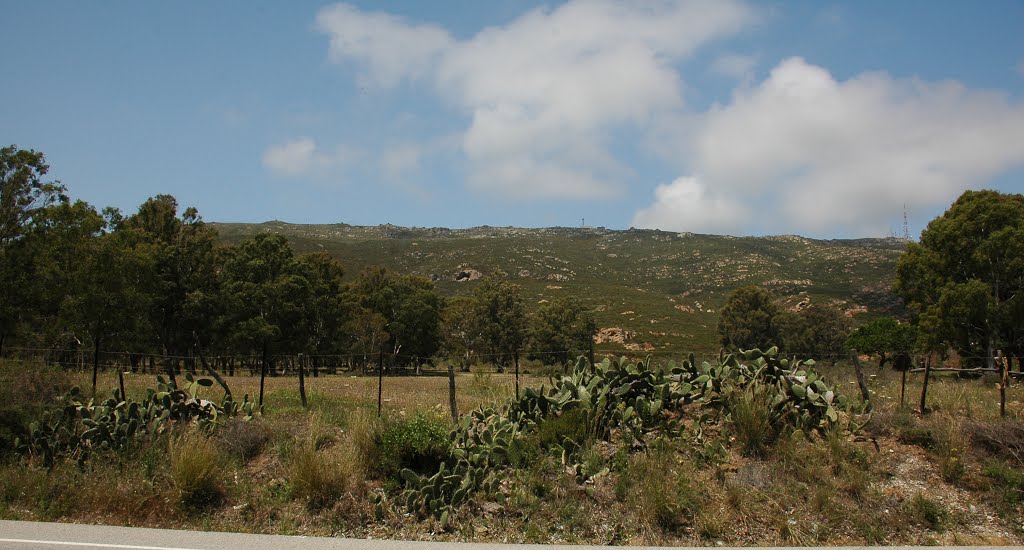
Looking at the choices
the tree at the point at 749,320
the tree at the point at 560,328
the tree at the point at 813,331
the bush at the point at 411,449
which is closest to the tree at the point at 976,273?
the tree at the point at 813,331

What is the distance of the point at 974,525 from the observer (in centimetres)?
830

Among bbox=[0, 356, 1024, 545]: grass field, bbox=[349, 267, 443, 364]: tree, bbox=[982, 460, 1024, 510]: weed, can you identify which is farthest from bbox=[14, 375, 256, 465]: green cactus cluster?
bbox=[349, 267, 443, 364]: tree

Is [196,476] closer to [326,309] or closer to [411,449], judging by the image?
[411,449]

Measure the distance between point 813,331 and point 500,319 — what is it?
31.6 meters

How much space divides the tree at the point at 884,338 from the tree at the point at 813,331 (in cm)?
690

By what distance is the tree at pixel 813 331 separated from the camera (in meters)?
61.6

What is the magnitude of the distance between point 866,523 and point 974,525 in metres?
1.44

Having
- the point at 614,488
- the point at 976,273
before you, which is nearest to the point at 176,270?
the point at 614,488

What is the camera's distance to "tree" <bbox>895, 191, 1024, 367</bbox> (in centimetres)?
3180

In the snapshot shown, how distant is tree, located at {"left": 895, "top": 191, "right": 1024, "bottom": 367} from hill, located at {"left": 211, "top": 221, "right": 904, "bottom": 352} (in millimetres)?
36566

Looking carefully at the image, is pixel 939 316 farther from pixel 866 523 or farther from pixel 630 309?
pixel 630 309

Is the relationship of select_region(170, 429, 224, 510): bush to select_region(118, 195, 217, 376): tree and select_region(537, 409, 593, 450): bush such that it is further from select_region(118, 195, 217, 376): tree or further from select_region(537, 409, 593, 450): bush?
select_region(118, 195, 217, 376): tree

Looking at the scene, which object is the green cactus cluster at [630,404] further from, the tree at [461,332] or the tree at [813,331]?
the tree at [461,332]

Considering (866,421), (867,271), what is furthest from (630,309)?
(866,421)
